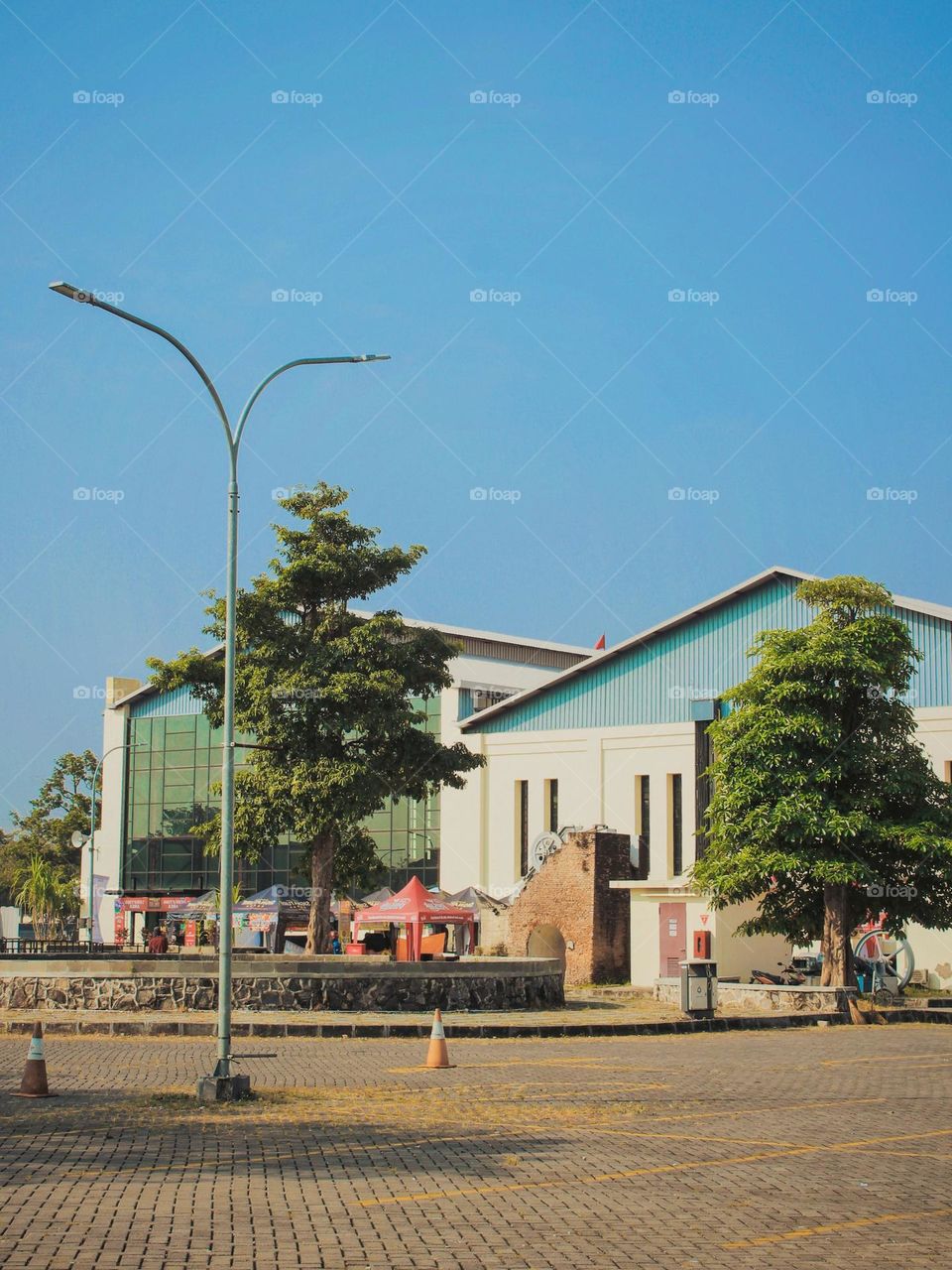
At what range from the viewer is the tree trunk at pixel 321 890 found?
112 ft

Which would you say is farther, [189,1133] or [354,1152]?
[189,1133]

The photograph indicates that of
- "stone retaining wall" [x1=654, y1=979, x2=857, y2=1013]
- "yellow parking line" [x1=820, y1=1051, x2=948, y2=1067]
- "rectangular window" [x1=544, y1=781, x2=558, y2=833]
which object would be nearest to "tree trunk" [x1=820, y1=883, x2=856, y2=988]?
"stone retaining wall" [x1=654, y1=979, x2=857, y2=1013]

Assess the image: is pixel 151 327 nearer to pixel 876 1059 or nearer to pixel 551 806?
pixel 876 1059

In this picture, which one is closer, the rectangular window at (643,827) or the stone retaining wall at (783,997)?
the stone retaining wall at (783,997)

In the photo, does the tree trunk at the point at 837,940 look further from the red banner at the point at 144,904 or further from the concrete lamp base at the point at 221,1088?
the red banner at the point at 144,904

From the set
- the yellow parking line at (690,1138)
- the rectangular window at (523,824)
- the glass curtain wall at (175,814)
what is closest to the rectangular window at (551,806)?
the rectangular window at (523,824)

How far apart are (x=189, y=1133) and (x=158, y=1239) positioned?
4.63 m

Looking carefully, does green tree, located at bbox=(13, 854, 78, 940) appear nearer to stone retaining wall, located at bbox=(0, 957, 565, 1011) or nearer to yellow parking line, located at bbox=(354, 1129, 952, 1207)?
stone retaining wall, located at bbox=(0, 957, 565, 1011)

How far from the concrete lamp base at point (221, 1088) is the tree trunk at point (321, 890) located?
60.4 feet

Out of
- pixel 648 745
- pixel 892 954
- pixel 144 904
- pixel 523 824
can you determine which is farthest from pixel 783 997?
pixel 144 904

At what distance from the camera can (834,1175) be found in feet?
37.0

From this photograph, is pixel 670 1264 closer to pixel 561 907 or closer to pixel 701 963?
pixel 701 963

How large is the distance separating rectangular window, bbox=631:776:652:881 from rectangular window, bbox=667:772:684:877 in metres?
0.82

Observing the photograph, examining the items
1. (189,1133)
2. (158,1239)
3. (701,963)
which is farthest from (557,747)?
(158,1239)
